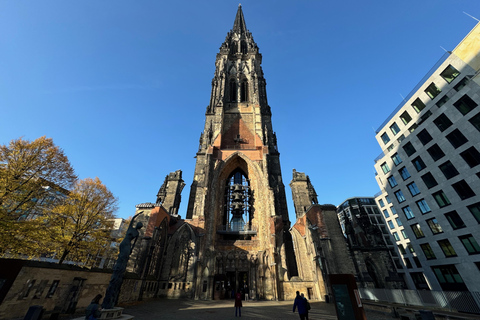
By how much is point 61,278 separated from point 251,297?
14.1 meters

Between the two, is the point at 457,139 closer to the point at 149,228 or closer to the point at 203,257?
the point at 203,257

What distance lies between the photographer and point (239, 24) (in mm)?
47781

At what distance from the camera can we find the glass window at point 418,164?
23263 mm

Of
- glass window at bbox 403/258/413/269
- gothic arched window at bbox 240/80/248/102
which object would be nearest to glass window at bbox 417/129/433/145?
glass window at bbox 403/258/413/269

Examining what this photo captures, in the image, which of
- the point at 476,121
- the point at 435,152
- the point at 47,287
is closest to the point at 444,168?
the point at 435,152

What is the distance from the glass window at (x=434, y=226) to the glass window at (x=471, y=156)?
7.35m

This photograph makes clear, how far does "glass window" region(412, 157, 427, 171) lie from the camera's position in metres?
23.3

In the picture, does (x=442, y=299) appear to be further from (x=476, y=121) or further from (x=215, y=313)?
(x=476, y=121)

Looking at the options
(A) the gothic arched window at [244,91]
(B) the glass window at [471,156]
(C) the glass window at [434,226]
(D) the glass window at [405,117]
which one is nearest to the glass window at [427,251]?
(C) the glass window at [434,226]

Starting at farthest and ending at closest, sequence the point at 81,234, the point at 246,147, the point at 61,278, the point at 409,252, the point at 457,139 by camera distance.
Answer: the point at 409,252 → the point at 246,147 → the point at 457,139 → the point at 81,234 → the point at 61,278

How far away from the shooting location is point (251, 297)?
16875 mm

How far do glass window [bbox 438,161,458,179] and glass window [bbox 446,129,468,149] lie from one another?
1.99 meters

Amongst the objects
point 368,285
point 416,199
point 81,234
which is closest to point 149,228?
point 81,234

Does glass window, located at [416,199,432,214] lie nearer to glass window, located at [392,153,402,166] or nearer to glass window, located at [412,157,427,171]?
glass window, located at [412,157,427,171]
